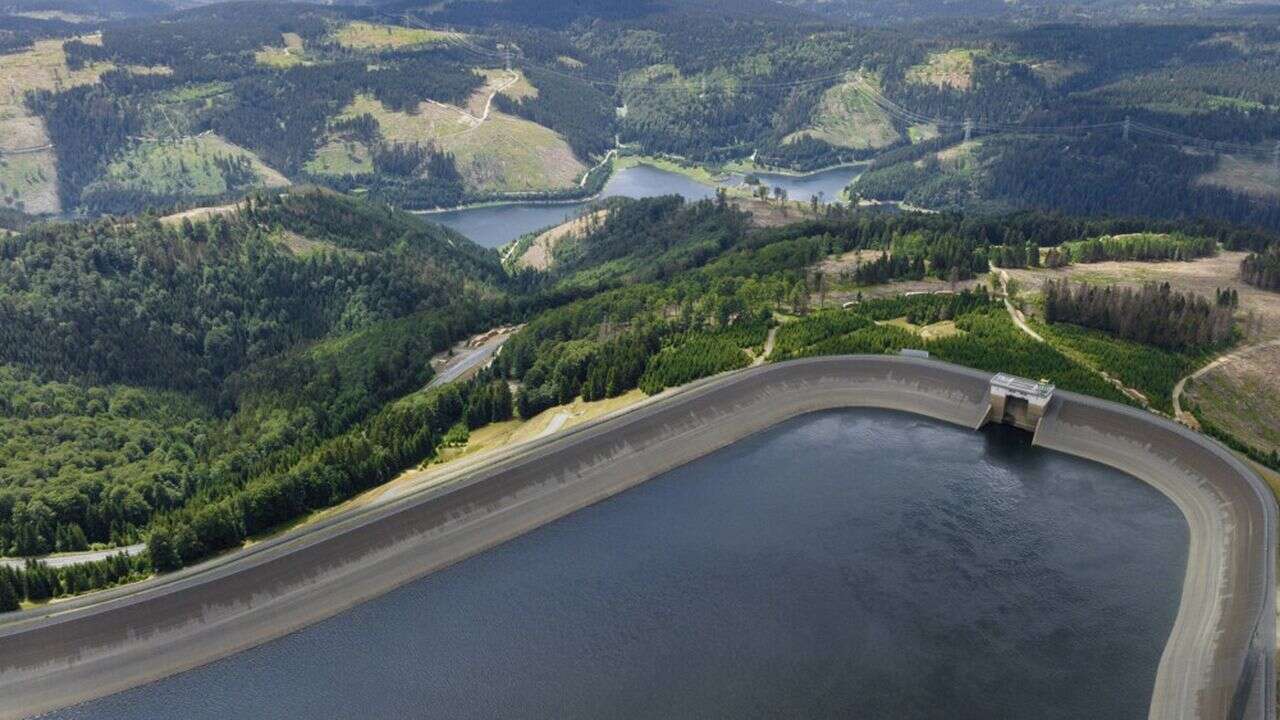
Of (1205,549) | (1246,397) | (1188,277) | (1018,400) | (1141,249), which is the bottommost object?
(1205,549)

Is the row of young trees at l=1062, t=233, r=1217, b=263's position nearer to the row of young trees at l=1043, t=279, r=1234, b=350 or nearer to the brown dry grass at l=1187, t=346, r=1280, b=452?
the row of young trees at l=1043, t=279, r=1234, b=350

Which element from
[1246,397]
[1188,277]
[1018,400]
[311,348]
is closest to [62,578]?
[1018,400]

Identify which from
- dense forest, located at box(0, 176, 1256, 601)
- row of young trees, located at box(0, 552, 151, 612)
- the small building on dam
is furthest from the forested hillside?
the small building on dam

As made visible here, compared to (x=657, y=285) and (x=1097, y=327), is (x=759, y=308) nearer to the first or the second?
(x=657, y=285)

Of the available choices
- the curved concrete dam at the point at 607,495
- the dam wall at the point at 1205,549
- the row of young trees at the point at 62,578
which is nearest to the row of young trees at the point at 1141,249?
the curved concrete dam at the point at 607,495

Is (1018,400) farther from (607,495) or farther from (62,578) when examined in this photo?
(62,578)
